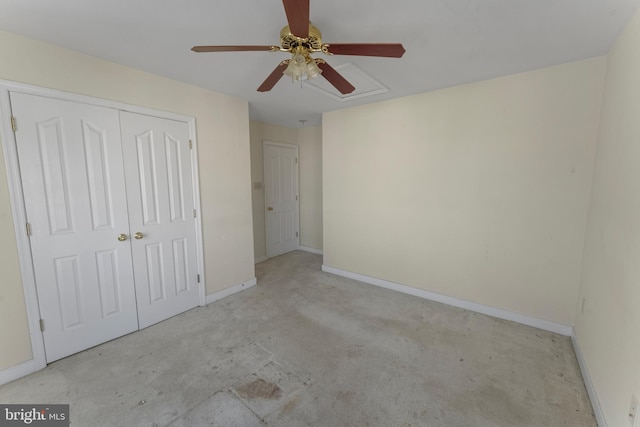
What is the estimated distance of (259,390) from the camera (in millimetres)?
1768

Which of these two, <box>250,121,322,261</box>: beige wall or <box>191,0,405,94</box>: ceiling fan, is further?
<box>250,121,322,261</box>: beige wall

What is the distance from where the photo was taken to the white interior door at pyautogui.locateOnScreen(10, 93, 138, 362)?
1913 millimetres

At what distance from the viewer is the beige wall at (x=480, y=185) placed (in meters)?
2.26

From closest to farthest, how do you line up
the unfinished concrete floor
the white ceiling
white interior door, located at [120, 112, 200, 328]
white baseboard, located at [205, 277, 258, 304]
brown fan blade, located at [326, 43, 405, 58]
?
brown fan blade, located at [326, 43, 405, 58] → the white ceiling → the unfinished concrete floor → white interior door, located at [120, 112, 200, 328] → white baseboard, located at [205, 277, 258, 304]

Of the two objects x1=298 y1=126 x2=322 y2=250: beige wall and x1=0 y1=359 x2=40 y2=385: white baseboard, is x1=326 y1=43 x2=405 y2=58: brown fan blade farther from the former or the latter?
x1=298 y1=126 x2=322 y2=250: beige wall

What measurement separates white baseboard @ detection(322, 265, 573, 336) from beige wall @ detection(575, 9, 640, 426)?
34 centimetres

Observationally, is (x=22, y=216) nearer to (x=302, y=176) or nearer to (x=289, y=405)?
(x=289, y=405)

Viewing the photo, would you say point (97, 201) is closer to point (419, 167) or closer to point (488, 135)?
point (419, 167)

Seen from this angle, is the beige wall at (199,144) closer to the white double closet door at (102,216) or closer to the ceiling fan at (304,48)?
the white double closet door at (102,216)

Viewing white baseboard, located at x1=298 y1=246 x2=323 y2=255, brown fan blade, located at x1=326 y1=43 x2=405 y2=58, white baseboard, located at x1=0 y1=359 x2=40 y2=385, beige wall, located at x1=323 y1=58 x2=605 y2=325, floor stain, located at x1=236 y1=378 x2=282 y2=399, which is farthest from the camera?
white baseboard, located at x1=298 y1=246 x2=323 y2=255

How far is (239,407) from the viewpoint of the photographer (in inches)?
64.6

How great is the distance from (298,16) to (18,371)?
121 inches


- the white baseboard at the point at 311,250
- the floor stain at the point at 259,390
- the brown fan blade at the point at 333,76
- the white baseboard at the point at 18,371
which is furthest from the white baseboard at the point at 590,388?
the white baseboard at the point at 18,371

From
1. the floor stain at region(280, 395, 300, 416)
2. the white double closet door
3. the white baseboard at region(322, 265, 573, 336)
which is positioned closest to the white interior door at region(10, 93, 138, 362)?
the white double closet door
